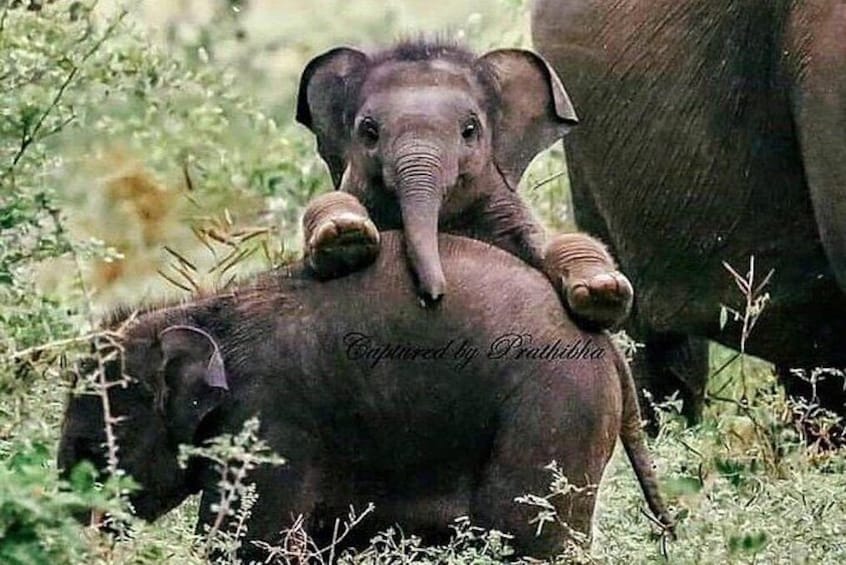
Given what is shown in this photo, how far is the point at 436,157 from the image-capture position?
6.70m

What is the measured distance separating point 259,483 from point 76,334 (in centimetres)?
70

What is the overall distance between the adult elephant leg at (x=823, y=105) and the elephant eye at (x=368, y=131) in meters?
1.22

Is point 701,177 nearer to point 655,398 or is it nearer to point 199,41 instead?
point 655,398

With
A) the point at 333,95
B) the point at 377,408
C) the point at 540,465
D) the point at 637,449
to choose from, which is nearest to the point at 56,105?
the point at 333,95

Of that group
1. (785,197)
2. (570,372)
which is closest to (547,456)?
(570,372)

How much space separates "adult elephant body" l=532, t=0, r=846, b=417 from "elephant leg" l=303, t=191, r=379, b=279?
1474 millimetres

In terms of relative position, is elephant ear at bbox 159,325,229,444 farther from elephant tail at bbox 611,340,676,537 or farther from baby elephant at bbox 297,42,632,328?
elephant tail at bbox 611,340,676,537

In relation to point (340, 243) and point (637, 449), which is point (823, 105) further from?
point (340, 243)

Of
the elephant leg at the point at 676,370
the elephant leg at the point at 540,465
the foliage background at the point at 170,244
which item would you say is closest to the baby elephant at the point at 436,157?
the elephant leg at the point at 540,465

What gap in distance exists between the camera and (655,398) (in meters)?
9.13

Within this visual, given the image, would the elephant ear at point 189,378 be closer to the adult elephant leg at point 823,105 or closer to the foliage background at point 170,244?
the foliage background at point 170,244

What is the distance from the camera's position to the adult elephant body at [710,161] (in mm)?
7766

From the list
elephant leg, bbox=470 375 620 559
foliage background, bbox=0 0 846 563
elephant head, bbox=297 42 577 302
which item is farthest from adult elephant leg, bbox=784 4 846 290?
elephant leg, bbox=470 375 620 559

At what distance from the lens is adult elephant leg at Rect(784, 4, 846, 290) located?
7383 millimetres
